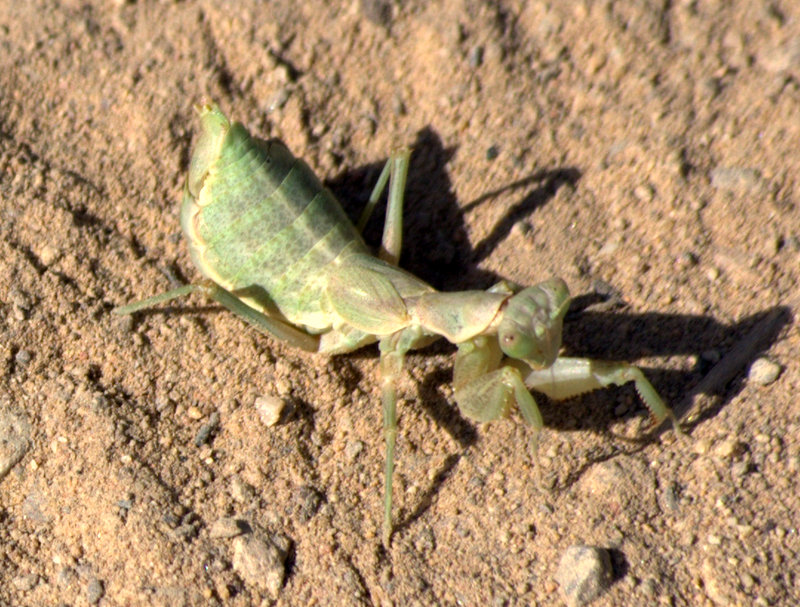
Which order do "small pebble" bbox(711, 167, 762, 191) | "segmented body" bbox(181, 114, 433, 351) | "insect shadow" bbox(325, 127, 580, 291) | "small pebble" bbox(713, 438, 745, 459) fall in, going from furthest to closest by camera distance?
"insect shadow" bbox(325, 127, 580, 291), "small pebble" bbox(711, 167, 762, 191), "segmented body" bbox(181, 114, 433, 351), "small pebble" bbox(713, 438, 745, 459)

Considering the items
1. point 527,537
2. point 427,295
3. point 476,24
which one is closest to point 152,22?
point 476,24

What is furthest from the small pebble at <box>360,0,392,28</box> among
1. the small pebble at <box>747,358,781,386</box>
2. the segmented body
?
the small pebble at <box>747,358,781,386</box>

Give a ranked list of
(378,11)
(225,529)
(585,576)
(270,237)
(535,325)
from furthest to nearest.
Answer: (378,11) < (270,237) < (225,529) < (535,325) < (585,576)

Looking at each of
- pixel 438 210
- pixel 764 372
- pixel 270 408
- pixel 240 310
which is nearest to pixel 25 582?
pixel 270 408

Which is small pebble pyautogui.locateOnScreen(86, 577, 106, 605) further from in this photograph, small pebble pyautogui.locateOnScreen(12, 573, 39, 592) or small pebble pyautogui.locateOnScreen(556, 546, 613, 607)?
small pebble pyautogui.locateOnScreen(556, 546, 613, 607)

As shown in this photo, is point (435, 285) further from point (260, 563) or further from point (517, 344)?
point (260, 563)

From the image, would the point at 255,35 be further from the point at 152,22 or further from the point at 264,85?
the point at 152,22

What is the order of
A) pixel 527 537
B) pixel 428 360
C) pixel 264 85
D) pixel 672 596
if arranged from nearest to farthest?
1. pixel 672 596
2. pixel 527 537
3. pixel 428 360
4. pixel 264 85
